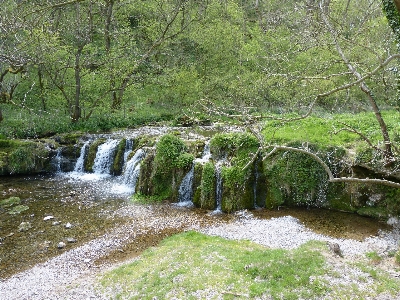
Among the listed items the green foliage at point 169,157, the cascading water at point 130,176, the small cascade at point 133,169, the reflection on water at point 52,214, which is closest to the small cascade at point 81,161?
the reflection on water at point 52,214

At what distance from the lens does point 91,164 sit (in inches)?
711

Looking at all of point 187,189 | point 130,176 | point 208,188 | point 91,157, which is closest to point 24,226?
point 130,176

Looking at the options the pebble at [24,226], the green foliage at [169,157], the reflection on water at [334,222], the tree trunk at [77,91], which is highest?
the tree trunk at [77,91]

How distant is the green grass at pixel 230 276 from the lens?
6.89m

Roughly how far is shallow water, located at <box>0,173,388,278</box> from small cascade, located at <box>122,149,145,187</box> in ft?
1.19

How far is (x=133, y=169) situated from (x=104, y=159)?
2.86 meters

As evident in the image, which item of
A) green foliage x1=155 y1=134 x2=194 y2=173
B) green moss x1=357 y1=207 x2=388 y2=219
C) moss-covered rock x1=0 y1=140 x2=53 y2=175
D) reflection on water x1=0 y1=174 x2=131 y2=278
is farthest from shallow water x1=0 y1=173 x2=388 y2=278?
green foliage x1=155 y1=134 x2=194 y2=173

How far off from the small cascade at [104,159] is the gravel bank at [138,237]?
17.1 ft

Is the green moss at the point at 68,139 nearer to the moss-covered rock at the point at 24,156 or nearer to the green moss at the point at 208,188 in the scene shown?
the moss-covered rock at the point at 24,156

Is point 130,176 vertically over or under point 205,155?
under

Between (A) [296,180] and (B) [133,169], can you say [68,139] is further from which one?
(A) [296,180]

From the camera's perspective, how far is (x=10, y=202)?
44.9ft

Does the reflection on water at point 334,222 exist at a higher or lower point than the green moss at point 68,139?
lower

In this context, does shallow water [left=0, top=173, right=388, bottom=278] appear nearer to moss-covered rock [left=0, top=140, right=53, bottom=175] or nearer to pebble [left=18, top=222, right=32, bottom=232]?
pebble [left=18, top=222, right=32, bottom=232]
